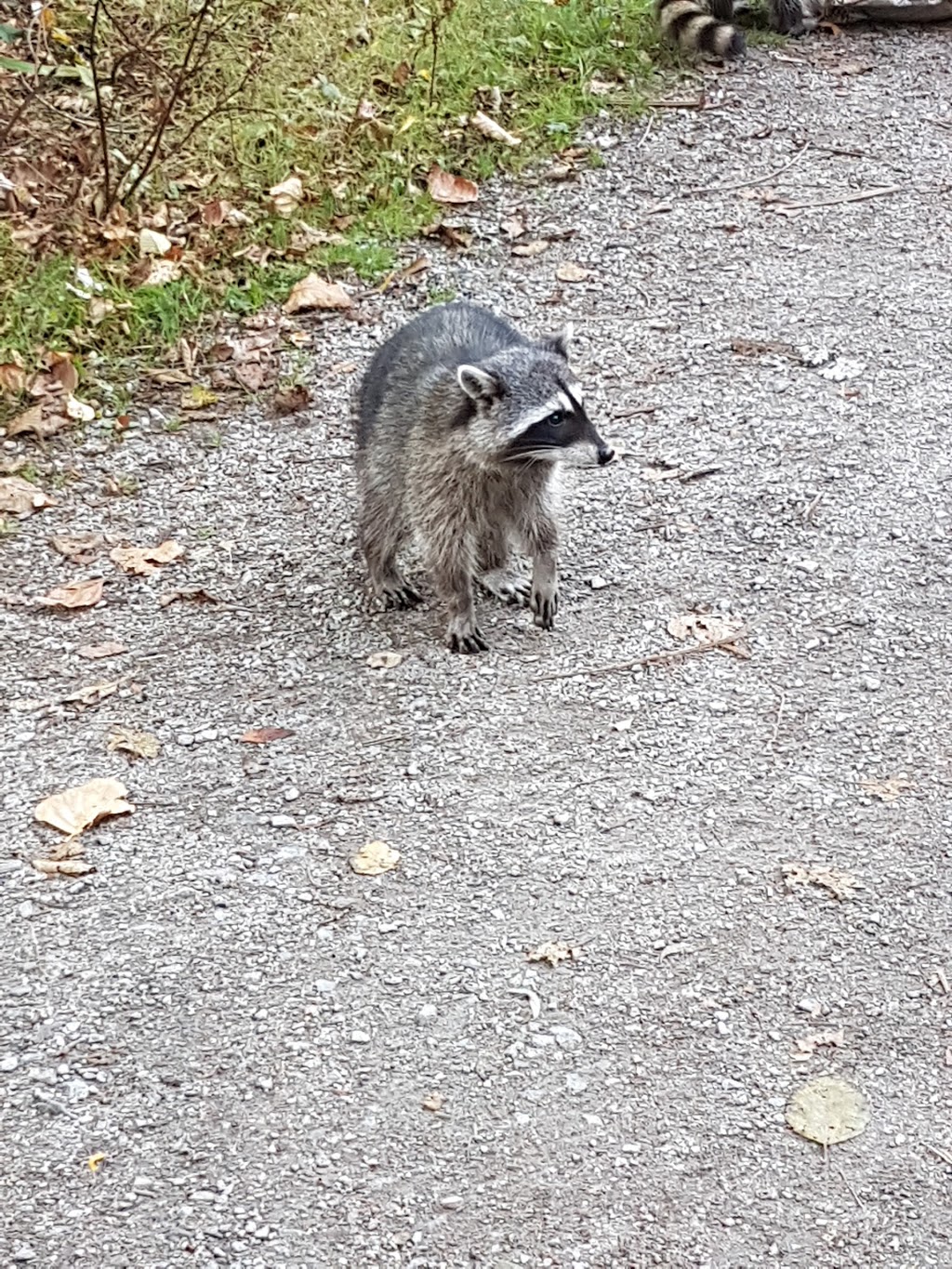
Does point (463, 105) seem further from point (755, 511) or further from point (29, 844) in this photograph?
point (29, 844)

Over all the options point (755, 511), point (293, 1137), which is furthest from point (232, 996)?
point (755, 511)

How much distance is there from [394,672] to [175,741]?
58 centimetres

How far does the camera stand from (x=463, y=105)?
6.55m

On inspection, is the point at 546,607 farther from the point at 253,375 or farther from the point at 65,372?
the point at 65,372

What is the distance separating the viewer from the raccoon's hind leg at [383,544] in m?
4.14

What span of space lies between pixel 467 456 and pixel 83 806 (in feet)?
4.30

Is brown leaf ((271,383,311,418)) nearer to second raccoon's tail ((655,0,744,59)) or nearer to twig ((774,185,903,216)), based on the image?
twig ((774,185,903,216))

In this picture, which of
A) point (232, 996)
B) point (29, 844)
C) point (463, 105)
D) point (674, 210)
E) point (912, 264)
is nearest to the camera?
point (232, 996)

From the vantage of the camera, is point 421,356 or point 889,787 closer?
point 889,787

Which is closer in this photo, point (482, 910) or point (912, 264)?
point (482, 910)

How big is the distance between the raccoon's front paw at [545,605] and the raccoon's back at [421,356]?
597 mm

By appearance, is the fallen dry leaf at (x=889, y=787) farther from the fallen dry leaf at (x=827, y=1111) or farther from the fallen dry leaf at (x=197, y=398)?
the fallen dry leaf at (x=197, y=398)

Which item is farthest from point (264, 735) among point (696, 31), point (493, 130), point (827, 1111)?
point (696, 31)

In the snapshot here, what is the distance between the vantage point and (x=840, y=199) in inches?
235
